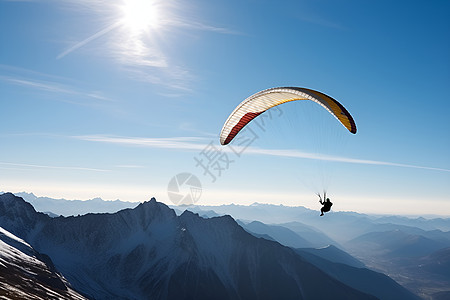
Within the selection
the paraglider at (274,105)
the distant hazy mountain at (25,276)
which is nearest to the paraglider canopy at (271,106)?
the paraglider at (274,105)

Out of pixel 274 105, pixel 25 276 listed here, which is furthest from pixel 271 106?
pixel 25 276

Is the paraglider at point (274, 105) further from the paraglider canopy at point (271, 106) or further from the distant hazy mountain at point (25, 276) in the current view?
the distant hazy mountain at point (25, 276)

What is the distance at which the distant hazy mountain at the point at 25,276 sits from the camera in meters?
78.2

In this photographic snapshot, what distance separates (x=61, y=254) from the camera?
192500 millimetres

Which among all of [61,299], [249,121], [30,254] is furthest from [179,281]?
[249,121]

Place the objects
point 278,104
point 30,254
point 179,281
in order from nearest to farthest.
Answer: point 278,104 < point 30,254 < point 179,281

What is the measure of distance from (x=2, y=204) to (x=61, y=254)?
50661 mm

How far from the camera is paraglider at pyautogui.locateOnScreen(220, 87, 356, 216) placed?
85.0 feet

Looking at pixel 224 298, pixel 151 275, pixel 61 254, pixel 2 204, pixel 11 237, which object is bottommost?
pixel 224 298

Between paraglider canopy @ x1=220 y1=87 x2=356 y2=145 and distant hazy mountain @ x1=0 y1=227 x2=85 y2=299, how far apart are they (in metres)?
65.5

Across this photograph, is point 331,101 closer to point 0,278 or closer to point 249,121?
point 249,121

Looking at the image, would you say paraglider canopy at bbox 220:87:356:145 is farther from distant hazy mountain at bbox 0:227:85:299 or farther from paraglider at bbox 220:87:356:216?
distant hazy mountain at bbox 0:227:85:299

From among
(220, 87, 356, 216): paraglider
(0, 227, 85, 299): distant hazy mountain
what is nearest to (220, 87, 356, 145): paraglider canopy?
(220, 87, 356, 216): paraglider

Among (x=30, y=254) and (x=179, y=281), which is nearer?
(x=30, y=254)
